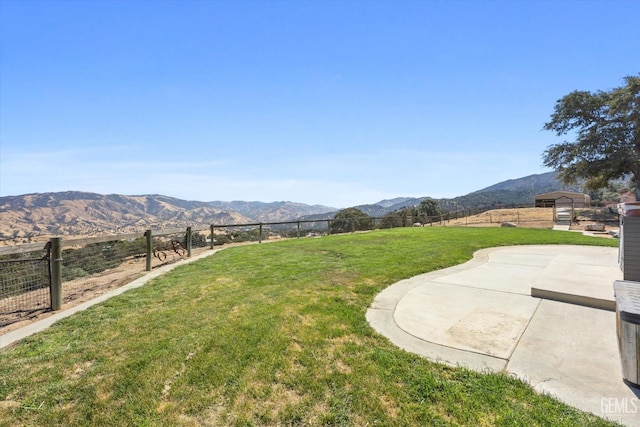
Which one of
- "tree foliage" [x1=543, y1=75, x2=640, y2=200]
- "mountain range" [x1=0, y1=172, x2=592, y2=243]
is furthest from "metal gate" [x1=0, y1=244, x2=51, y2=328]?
"mountain range" [x1=0, y1=172, x2=592, y2=243]

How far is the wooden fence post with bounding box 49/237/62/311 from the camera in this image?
4.68 metres

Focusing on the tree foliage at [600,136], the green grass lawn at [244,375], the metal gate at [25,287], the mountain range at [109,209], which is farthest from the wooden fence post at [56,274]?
the mountain range at [109,209]

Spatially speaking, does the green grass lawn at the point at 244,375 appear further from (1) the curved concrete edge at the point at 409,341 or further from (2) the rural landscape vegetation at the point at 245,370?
(1) the curved concrete edge at the point at 409,341

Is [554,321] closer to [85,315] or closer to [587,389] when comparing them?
[587,389]

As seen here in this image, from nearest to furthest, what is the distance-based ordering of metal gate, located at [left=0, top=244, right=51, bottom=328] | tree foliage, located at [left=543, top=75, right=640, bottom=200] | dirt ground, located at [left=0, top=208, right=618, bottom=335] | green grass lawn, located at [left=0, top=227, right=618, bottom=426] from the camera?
1. green grass lawn, located at [left=0, top=227, right=618, bottom=426]
2. dirt ground, located at [left=0, top=208, right=618, bottom=335]
3. metal gate, located at [left=0, top=244, right=51, bottom=328]
4. tree foliage, located at [left=543, top=75, right=640, bottom=200]

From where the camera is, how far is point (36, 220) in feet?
266

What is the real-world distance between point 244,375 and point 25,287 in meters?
4.86

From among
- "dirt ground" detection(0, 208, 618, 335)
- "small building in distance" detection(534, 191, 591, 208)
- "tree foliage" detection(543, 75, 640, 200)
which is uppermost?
"tree foliage" detection(543, 75, 640, 200)

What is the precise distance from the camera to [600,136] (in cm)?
2325

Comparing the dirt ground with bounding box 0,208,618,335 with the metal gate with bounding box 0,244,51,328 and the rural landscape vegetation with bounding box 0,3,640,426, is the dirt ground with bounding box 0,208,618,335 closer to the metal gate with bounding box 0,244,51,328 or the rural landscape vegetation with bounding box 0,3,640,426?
the metal gate with bounding box 0,244,51,328

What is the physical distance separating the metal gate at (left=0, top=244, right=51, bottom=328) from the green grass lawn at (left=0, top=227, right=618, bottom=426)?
1.27m

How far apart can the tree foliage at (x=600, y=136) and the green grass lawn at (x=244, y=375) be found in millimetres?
27612

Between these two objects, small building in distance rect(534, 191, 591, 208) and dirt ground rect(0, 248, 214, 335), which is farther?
small building in distance rect(534, 191, 591, 208)

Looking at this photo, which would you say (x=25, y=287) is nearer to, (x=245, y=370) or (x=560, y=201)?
(x=245, y=370)
